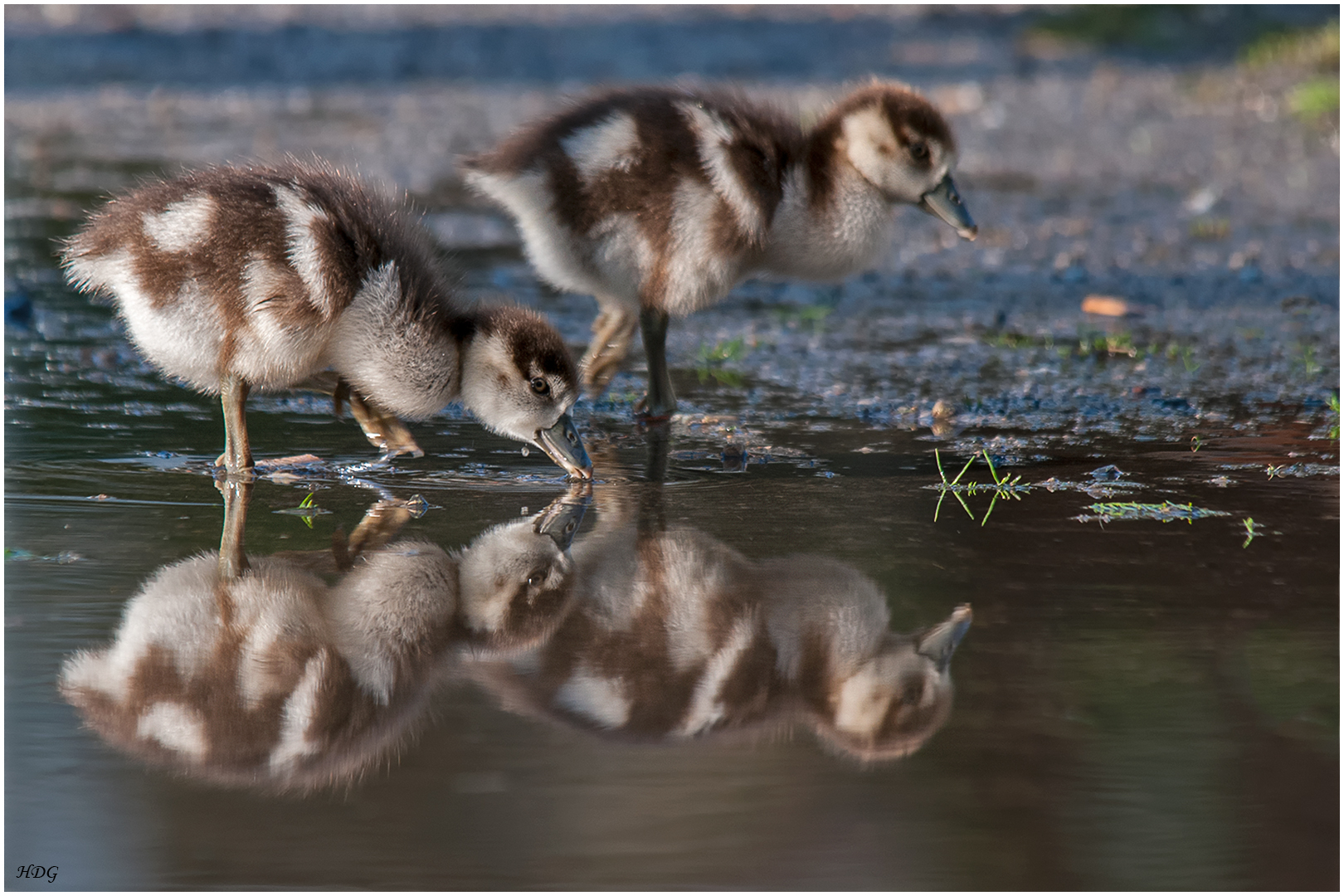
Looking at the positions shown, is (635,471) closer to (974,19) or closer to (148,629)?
(148,629)

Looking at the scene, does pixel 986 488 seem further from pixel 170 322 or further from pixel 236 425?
pixel 170 322

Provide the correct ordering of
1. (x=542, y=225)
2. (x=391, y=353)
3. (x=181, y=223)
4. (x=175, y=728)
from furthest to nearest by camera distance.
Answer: (x=542, y=225) → (x=391, y=353) → (x=181, y=223) → (x=175, y=728)

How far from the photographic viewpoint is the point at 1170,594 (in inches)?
162

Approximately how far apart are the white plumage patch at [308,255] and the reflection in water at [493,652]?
36.1 inches

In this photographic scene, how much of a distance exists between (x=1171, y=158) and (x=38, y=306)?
911cm

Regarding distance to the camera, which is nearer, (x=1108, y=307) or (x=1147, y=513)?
(x=1147, y=513)

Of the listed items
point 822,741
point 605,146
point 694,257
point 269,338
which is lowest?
point 822,741

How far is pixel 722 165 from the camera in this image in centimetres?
605

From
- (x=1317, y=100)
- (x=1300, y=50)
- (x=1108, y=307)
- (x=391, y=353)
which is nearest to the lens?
(x=391, y=353)

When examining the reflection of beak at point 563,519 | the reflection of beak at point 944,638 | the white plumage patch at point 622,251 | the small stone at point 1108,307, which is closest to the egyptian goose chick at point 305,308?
the reflection of beak at point 563,519

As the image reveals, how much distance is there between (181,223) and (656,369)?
203cm

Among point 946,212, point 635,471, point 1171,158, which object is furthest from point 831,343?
point 1171,158

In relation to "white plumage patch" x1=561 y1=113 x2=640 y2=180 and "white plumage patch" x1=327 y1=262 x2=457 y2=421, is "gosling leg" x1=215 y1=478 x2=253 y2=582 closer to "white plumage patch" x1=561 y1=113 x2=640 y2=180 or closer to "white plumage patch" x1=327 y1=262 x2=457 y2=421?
"white plumage patch" x1=327 y1=262 x2=457 y2=421

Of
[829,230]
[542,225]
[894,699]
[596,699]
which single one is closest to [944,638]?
[894,699]
